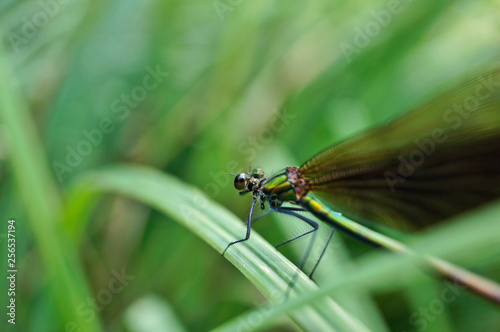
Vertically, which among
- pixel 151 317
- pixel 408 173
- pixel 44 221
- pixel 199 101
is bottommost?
pixel 151 317

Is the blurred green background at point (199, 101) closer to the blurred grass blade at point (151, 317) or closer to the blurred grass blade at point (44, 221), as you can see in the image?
the blurred grass blade at point (151, 317)

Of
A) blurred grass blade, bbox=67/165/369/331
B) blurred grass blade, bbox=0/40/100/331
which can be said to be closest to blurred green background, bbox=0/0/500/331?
blurred grass blade, bbox=0/40/100/331

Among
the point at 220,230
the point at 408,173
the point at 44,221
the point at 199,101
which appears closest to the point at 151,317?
the point at 44,221

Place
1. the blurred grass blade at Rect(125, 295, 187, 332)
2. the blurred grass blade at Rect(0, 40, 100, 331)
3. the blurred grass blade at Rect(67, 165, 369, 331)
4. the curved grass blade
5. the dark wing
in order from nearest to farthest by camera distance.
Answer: the curved grass blade → the blurred grass blade at Rect(67, 165, 369, 331) → the dark wing → the blurred grass blade at Rect(0, 40, 100, 331) → the blurred grass blade at Rect(125, 295, 187, 332)

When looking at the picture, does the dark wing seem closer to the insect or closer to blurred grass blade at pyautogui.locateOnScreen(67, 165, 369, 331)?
the insect

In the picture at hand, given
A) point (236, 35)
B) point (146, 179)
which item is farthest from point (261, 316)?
point (236, 35)

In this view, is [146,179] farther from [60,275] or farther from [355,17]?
[355,17]

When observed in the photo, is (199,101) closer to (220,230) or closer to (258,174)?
(258,174)
